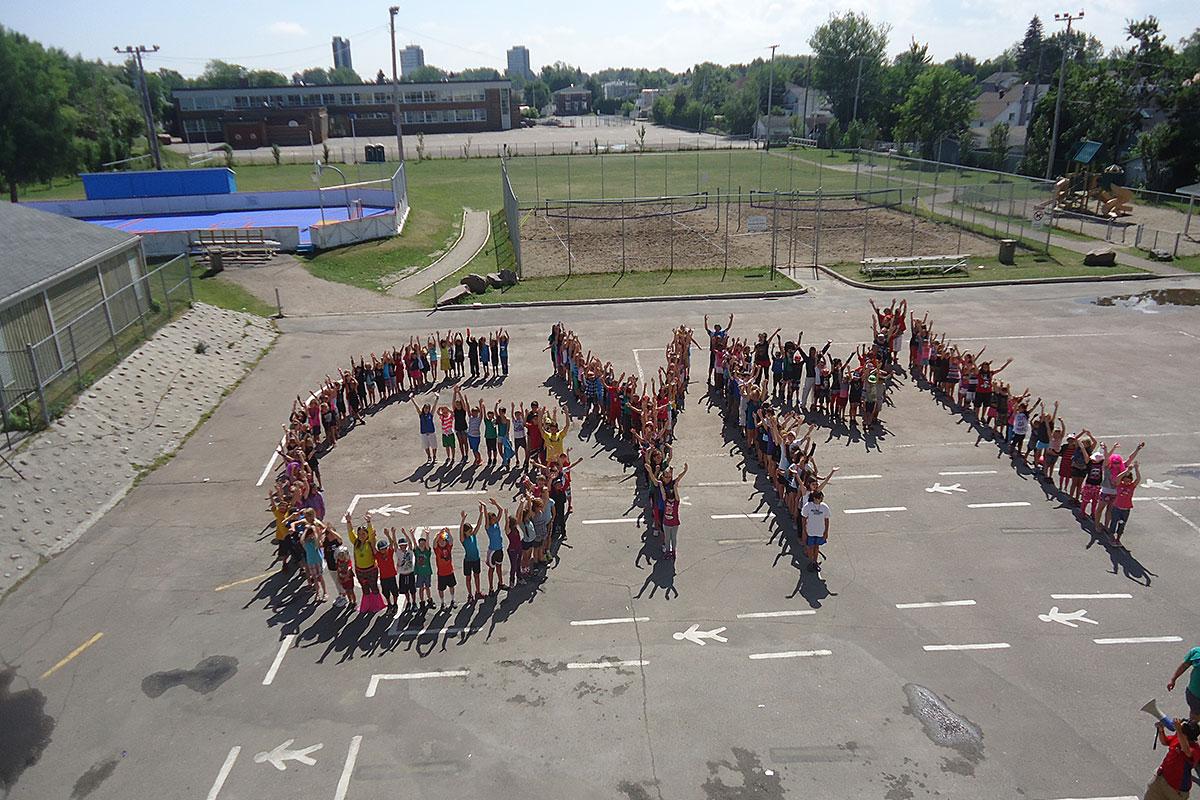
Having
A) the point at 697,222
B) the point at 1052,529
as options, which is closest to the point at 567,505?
the point at 1052,529

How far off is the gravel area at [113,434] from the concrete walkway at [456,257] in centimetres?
806

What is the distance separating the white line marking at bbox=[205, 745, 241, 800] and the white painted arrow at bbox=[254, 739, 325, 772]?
27cm

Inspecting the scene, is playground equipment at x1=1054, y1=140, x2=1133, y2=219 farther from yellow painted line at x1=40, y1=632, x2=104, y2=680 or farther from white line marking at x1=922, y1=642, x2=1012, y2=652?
yellow painted line at x1=40, y1=632, x2=104, y2=680

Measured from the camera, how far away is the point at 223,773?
943 cm

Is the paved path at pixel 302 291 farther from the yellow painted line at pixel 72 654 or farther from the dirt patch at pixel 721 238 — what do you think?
the yellow painted line at pixel 72 654

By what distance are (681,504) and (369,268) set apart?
2499 cm

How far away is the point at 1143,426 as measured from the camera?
59.0 ft

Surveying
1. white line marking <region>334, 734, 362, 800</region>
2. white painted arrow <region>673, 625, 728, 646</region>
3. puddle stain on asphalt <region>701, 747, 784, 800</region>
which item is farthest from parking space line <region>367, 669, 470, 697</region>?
puddle stain on asphalt <region>701, 747, 784, 800</region>

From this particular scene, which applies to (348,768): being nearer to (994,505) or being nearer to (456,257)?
(994,505)

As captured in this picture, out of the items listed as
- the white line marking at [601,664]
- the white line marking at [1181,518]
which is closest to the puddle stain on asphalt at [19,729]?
the white line marking at [601,664]

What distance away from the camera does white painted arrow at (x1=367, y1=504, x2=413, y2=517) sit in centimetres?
1529

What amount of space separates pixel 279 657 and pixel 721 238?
33148 mm

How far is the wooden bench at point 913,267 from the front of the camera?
32.6 m

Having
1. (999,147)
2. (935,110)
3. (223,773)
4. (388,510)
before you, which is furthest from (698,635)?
(935,110)
